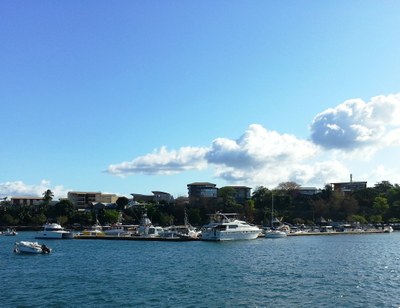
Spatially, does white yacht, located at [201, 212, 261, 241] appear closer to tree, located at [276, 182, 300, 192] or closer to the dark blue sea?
the dark blue sea

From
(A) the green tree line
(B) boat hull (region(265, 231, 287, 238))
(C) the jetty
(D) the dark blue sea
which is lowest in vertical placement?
(D) the dark blue sea

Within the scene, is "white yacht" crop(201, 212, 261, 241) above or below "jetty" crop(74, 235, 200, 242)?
above

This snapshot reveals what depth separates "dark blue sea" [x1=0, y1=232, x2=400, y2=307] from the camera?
3147 cm

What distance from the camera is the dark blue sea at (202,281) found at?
31.5m

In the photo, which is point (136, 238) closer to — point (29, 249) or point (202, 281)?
point (29, 249)

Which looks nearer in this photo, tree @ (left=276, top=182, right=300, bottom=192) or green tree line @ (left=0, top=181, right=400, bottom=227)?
green tree line @ (left=0, top=181, right=400, bottom=227)

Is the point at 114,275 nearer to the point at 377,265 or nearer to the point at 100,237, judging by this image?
the point at 377,265

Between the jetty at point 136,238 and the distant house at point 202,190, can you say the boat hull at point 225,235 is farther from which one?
the distant house at point 202,190

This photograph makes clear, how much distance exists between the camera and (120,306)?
29.8 m

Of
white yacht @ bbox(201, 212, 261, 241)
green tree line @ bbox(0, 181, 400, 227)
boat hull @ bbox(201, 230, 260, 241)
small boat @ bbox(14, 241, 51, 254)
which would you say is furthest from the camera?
green tree line @ bbox(0, 181, 400, 227)

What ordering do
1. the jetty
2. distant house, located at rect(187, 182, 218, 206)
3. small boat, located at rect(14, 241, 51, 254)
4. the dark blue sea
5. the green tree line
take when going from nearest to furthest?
1. the dark blue sea
2. small boat, located at rect(14, 241, 51, 254)
3. the jetty
4. the green tree line
5. distant house, located at rect(187, 182, 218, 206)

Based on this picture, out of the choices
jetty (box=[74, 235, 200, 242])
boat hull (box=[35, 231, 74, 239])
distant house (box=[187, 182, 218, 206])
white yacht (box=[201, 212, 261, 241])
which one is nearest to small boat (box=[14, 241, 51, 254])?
jetty (box=[74, 235, 200, 242])

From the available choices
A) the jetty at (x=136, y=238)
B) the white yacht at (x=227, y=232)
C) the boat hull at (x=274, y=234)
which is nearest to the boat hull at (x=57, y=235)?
the jetty at (x=136, y=238)

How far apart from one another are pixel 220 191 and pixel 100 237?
88296mm
